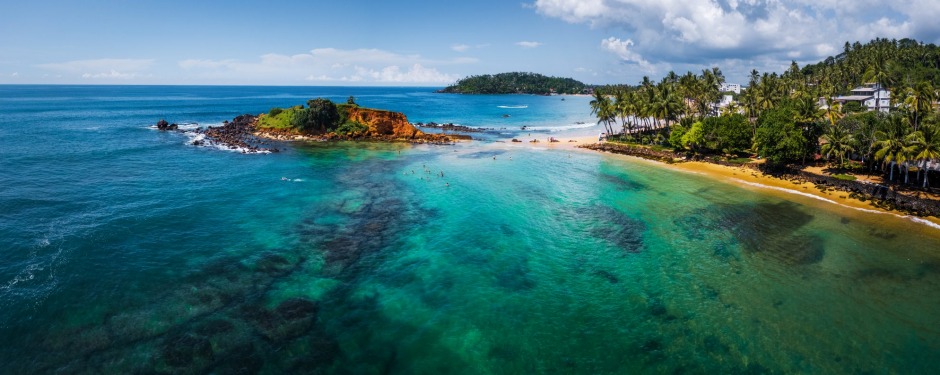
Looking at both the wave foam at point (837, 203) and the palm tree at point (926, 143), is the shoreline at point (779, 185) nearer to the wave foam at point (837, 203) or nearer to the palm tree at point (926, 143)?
the wave foam at point (837, 203)

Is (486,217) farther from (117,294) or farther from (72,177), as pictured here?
(72,177)

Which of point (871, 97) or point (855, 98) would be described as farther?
point (855, 98)

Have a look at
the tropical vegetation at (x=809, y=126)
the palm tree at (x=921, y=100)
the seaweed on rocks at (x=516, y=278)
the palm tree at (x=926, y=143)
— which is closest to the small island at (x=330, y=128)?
the tropical vegetation at (x=809, y=126)

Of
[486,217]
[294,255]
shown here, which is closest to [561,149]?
[486,217]

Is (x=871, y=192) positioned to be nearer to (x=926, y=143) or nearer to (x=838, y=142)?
(x=926, y=143)

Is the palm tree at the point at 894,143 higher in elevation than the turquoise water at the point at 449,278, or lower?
higher

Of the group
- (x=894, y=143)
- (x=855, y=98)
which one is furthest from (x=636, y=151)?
(x=855, y=98)

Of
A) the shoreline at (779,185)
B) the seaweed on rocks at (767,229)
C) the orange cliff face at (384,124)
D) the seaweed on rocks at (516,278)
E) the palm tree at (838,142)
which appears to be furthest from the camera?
the orange cliff face at (384,124)

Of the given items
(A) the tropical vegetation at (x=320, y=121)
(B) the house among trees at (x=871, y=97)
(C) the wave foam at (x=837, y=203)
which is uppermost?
(B) the house among trees at (x=871, y=97)
